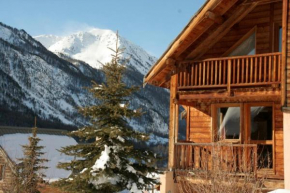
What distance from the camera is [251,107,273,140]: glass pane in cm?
1380

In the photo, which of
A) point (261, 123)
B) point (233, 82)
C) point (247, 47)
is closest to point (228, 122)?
point (261, 123)

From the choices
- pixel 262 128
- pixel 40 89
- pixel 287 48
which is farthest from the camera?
pixel 40 89

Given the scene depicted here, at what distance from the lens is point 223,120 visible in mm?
14875

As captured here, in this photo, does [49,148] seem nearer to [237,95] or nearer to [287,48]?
[237,95]

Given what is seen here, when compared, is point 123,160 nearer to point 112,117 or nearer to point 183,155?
point 112,117

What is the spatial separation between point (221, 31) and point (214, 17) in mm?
1423

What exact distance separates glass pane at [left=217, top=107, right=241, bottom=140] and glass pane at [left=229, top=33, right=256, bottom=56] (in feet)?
7.01

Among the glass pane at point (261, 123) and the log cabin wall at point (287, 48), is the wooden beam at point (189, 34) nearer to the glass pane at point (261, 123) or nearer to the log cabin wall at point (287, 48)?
the log cabin wall at point (287, 48)

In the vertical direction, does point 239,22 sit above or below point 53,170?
above

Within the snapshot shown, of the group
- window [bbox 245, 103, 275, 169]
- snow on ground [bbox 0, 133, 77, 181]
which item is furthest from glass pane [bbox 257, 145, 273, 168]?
snow on ground [bbox 0, 133, 77, 181]

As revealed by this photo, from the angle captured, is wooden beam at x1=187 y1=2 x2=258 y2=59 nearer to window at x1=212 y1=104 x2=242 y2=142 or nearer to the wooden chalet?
the wooden chalet

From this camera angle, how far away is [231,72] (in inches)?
517

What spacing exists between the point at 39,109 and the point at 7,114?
27.2 m

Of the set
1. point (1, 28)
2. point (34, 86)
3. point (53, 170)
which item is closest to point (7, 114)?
point (34, 86)
